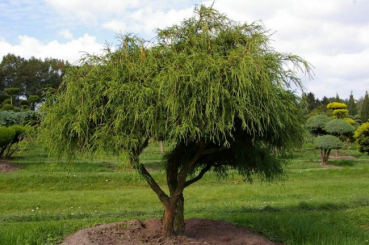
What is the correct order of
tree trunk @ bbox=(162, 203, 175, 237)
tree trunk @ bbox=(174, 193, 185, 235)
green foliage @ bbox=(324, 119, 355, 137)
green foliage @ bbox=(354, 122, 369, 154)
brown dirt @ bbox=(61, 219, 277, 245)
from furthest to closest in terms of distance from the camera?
green foliage @ bbox=(324, 119, 355, 137) → green foliage @ bbox=(354, 122, 369, 154) → tree trunk @ bbox=(174, 193, 185, 235) → tree trunk @ bbox=(162, 203, 175, 237) → brown dirt @ bbox=(61, 219, 277, 245)

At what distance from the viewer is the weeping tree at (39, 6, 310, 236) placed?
5551 millimetres

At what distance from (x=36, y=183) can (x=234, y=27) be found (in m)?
12.4

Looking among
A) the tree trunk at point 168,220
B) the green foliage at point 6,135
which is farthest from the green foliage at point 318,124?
the tree trunk at point 168,220

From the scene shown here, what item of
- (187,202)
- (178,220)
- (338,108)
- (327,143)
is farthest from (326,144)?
(178,220)

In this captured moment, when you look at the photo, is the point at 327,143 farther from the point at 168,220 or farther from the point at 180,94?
the point at 180,94

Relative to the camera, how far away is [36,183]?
16297 millimetres

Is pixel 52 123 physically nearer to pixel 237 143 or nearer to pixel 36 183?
pixel 237 143

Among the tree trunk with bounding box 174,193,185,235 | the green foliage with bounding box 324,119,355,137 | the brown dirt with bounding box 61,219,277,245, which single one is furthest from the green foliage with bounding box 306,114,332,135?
the tree trunk with bounding box 174,193,185,235

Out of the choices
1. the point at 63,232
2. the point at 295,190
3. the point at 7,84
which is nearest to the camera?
the point at 63,232

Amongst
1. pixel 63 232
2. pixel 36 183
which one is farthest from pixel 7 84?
pixel 63 232

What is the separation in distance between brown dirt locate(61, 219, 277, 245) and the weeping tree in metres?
0.56

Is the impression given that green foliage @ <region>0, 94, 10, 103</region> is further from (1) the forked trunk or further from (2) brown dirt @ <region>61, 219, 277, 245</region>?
(1) the forked trunk

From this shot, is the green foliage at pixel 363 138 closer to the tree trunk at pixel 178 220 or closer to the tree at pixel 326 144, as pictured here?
the tree at pixel 326 144

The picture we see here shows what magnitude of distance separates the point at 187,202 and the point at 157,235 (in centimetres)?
605
